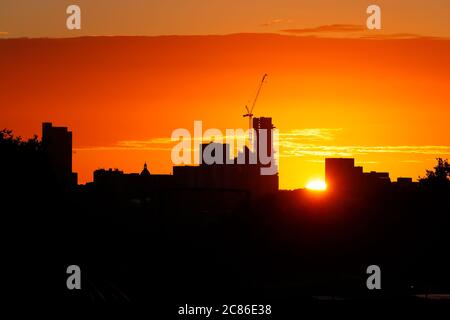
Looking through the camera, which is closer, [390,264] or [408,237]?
[390,264]

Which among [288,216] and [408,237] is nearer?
[288,216]

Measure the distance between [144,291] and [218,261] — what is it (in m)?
19.5

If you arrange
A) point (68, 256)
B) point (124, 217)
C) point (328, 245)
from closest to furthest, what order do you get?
point (328, 245)
point (68, 256)
point (124, 217)

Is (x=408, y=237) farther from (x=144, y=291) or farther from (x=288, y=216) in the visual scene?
(x=144, y=291)

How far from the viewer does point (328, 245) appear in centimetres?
8381

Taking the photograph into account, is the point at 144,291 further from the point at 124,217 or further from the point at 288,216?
the point at 124,217

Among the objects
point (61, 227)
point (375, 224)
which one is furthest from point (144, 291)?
point (61, 227)

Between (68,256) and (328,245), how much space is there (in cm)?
4159

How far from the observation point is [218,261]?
3250 inches
